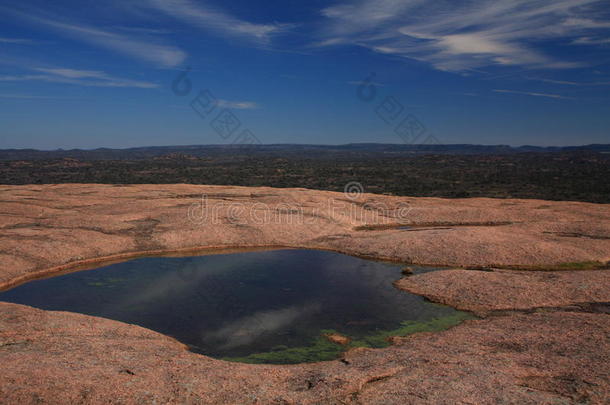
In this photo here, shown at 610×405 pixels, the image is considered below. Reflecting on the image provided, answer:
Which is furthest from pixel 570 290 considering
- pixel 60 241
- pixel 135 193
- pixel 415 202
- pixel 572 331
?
pixel 135 193

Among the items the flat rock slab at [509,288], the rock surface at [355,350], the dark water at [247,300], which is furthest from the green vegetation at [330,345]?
the flat rock slab at [509,288]

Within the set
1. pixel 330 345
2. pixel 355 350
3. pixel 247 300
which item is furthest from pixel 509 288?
pixel 247 300

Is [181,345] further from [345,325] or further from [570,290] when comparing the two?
[570,290]

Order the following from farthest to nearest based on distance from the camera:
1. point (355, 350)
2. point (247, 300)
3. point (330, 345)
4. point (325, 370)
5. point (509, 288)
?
1. point (247, 300)
2. point (509, 288)
3. point (330, 345)
4. point (355, 350)
5. point (325, 370)

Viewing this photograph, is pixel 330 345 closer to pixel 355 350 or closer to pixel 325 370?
pixel 355 350

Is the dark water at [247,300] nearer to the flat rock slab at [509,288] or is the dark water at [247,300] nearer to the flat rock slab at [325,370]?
the flat rock slab at [509,288]

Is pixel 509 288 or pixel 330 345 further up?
pixel 509 288

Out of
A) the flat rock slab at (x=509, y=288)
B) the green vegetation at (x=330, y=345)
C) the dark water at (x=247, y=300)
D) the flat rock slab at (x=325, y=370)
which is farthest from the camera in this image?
the flat rock slab at (x=509, y=288)
